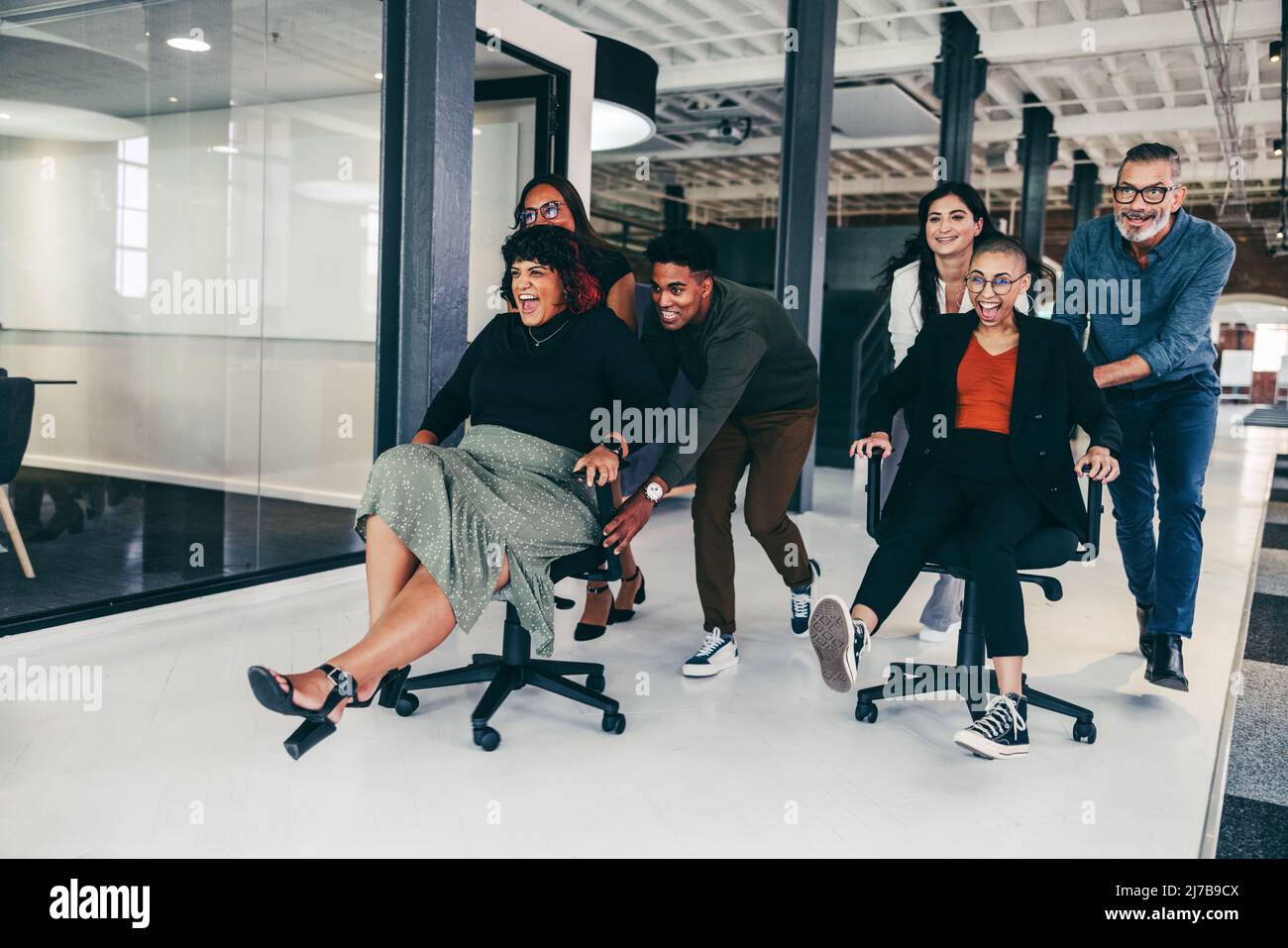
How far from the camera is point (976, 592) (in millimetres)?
2572

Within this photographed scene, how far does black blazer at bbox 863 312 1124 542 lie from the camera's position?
2.56 meters

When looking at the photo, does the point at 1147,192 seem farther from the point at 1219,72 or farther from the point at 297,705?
the point at 1219,72

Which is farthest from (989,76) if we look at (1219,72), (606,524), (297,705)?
(297,705)

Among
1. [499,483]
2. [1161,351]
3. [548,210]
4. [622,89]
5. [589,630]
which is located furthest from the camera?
[622,89]

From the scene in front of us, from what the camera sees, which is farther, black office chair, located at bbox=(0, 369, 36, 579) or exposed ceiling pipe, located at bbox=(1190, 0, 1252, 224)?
exposed ceiling pipe, located at bbox=(1190, 0, 1252, 224)

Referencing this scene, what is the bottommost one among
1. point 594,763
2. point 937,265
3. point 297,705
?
point 594,763

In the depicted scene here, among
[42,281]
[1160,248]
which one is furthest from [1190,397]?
[42,281]

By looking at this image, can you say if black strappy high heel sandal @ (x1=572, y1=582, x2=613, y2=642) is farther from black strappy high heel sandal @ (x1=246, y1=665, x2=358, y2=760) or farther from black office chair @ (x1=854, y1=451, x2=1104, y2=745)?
black strappy high heel sandal @ (x1=246, y1=665, x2=358, y2=760)

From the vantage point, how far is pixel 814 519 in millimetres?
6199

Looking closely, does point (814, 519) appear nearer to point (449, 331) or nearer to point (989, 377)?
point (449, 331)

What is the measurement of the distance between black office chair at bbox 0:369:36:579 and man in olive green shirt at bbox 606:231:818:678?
1827mm

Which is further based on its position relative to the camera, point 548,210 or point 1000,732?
point 548,210

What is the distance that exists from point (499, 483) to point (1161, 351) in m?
1.82

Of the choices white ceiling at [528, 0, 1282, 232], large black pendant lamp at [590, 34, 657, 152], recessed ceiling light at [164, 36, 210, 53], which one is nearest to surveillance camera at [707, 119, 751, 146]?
white ceiling at [528, 0, 1282, 232]
